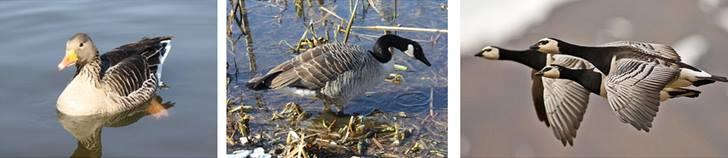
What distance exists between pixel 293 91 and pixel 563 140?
0.80 m

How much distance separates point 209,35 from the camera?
2512 mm

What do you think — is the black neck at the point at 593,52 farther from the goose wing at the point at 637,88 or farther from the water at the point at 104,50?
the water at the point at 104,50

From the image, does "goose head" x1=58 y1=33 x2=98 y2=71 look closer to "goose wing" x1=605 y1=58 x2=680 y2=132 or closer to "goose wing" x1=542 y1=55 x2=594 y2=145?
"goose wing" x1=542 y1=55 x2=594 y2=145

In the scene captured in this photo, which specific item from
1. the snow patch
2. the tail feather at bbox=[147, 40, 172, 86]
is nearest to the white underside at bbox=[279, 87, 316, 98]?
the tail feather at bbox=[147, 40, 172, 86]

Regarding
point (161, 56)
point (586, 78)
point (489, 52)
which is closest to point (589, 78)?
point (586, 78)

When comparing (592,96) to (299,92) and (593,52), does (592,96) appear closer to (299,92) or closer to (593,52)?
(593,52)

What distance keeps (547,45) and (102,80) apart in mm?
1266

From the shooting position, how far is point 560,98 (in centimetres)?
254

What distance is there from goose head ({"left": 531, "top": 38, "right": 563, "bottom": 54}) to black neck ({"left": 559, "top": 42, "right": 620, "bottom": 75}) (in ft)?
0.04

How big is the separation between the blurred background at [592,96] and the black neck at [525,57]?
0.02 m

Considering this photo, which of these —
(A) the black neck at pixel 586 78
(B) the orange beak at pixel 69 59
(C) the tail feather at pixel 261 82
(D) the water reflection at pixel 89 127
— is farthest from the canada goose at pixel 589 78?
(B) the orange beak at pixel 69 59

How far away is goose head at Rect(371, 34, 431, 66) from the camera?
251 cm

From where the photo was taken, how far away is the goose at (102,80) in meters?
2.43

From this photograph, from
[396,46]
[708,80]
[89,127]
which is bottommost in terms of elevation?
[89,127]
